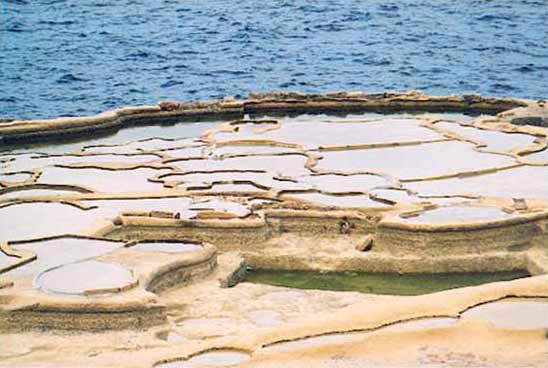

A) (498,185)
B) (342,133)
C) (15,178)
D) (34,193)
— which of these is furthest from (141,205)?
(342,133)

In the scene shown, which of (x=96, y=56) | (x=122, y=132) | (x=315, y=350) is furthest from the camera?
(x=96, y=56)

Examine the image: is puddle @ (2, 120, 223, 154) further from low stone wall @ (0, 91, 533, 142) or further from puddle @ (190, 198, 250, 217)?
puddle @ (190, 198, 250, 217)

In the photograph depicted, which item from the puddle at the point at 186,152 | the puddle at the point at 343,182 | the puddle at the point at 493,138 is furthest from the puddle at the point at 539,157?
the puddle at the point at 186,152

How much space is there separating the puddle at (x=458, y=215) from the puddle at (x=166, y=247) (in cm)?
317

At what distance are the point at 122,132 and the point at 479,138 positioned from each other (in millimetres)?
8190

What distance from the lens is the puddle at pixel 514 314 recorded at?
13945 millimetres

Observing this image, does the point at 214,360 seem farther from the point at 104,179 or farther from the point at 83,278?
the point at 104,179

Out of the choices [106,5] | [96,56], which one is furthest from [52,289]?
[106,5]

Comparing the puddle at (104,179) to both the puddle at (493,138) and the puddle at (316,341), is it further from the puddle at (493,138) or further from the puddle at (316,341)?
the puddle at (316,341)

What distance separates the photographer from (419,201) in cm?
2091

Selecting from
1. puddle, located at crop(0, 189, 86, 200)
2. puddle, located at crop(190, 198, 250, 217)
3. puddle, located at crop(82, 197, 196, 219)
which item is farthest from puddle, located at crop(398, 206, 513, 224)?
puddle, located at crop(0, 189, 86, 200)

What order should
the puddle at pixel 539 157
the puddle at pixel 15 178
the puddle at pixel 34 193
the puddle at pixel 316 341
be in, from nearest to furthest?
the puddle at pixel 316 341
the puddle at pixel 34 193
the puddle at pixel 15 178
the puddle at pixel 539 157

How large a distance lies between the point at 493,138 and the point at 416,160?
2.82 metres

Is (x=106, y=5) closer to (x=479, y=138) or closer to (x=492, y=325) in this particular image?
(x=479, y=138)
